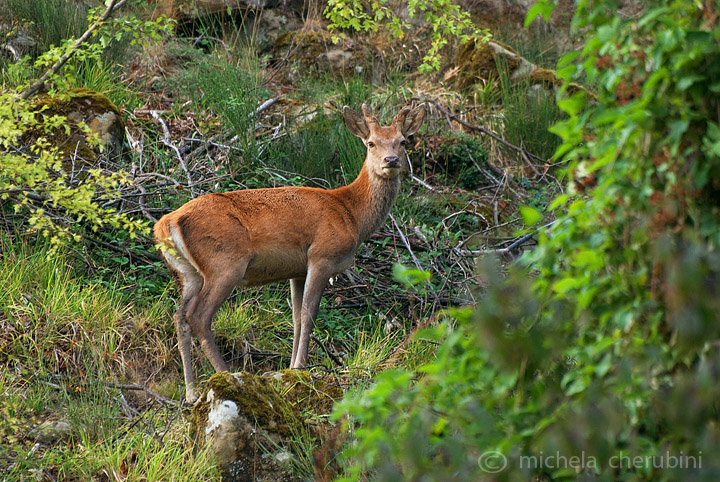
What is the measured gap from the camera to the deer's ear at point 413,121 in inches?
280

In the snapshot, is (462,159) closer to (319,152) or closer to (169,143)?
(319,152)

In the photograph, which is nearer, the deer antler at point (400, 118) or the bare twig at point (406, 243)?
the bare twig at point (406, 243)

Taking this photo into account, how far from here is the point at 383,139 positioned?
679cm

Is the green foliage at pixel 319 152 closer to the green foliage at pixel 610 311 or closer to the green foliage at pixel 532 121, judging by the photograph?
the green foliage at pixel 532 121

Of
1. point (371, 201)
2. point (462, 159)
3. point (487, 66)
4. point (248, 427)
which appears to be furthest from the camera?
point (487, 66)

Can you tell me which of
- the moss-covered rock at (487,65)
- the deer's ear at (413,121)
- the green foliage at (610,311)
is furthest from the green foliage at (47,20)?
the green foliage at (610,311)

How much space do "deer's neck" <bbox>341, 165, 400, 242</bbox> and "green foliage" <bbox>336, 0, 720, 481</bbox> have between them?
4.31 meters

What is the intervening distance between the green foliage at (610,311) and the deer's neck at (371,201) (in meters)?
4.31

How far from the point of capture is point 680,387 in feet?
5.78

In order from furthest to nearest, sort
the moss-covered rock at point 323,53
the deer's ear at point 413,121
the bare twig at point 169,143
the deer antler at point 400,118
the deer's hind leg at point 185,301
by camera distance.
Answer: the moss-covered rock at point 323,53
the bare twig at point 169,143
the deer's ear at point 413,121
the deer antler at point 400,118
the deer's hind leg at point 185,301

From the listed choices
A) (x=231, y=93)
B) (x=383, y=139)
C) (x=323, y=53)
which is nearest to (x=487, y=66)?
(x=323, y=53)
